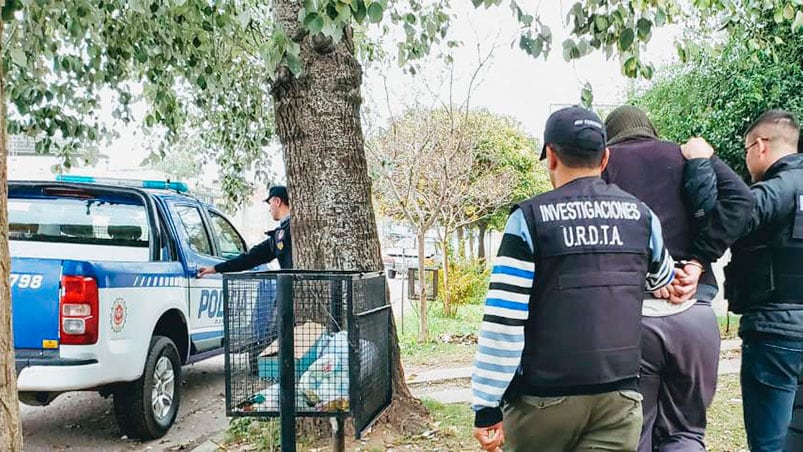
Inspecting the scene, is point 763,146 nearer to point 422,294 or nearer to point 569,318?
point 569,318

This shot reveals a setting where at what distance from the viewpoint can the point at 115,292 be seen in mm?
4707

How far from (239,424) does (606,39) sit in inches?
141

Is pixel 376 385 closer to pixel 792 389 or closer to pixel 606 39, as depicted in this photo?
→ pixel 792 389

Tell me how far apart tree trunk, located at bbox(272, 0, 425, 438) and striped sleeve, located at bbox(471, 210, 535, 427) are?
236cm

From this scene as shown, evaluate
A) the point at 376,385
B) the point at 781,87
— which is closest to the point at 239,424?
the point at 376,385

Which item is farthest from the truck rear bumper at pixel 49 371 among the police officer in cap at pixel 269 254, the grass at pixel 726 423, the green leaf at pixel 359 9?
the grass at pixel 726 423

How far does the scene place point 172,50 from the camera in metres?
5.52

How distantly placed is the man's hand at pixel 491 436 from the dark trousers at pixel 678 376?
2.13ft

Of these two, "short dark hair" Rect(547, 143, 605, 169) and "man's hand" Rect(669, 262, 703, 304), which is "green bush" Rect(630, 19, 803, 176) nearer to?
"man's hand" Rect(669, 262, 703, 304)

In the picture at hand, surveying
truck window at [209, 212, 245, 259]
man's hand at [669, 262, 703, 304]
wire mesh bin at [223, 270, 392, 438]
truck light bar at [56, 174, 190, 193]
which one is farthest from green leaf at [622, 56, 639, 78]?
truck window at [209, 212, 245, 259]

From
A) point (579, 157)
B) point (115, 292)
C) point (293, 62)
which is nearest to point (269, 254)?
point (115, 292)

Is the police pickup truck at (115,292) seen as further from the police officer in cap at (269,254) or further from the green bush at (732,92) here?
the green bush at (732,92)

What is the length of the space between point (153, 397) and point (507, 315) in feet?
13.5

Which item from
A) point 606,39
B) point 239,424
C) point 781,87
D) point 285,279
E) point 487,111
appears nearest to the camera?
point 285,279
